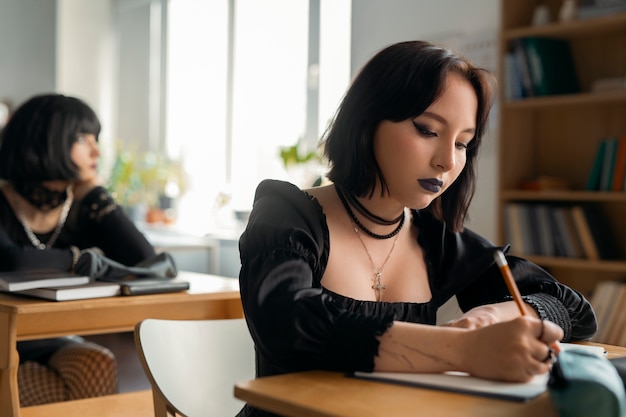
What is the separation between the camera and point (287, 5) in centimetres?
569

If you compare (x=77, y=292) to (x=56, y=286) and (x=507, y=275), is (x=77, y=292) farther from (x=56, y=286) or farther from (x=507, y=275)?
(x=507, y=275)

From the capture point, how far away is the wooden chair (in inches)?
62.7

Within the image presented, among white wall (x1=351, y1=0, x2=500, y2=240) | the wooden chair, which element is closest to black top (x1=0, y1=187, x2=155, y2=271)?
the wooden chair

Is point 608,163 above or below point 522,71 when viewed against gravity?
below

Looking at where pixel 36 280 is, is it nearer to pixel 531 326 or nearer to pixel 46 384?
Result: pixel 46 384

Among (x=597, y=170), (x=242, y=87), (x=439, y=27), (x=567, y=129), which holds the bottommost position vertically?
(x=597, y=170)

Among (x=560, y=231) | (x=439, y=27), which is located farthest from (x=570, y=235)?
(x=439, y=27)

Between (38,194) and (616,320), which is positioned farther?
(616,320)

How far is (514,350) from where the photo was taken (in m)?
1.07

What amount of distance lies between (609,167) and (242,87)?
123 inches

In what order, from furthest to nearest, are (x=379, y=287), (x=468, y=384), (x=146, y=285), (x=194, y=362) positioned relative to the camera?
(x=146, y=285) → (x=194, y=362) → (x=379, y=287) → (x=468, y=384)

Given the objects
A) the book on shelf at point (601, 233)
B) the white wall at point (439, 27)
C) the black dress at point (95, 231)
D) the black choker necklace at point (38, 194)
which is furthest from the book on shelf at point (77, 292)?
the book on shelf at point (601, 233)

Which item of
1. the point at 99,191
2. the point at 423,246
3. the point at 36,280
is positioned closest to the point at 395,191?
the point at 423,246

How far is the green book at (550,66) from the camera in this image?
3.85m
